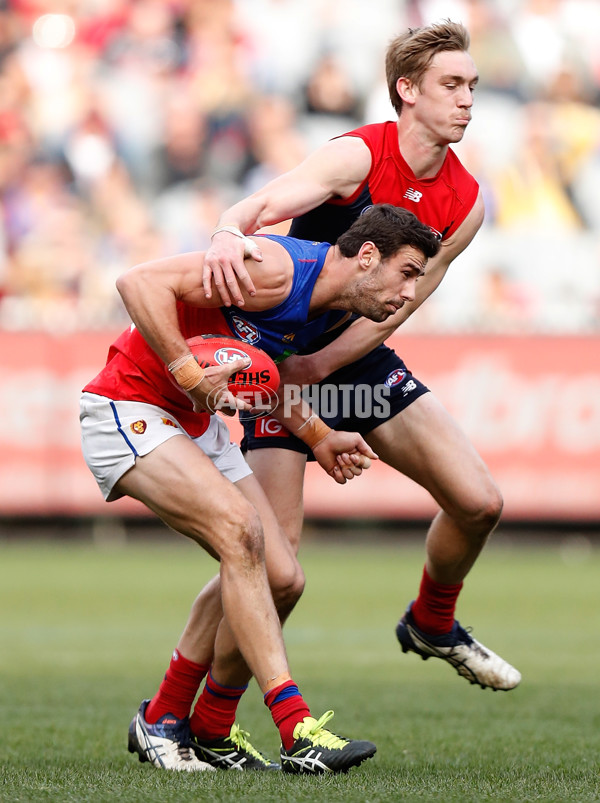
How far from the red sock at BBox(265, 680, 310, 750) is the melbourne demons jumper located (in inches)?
57.3

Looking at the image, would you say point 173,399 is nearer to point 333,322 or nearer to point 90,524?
point 333,322

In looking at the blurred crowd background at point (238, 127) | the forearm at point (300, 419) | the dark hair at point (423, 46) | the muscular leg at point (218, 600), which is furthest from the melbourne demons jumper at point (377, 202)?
the blurred crowd background at point (238, 127)

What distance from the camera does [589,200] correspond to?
1833cm

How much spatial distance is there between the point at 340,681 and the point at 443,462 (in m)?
2.38

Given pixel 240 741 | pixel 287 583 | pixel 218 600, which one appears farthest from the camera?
pixel 218 600

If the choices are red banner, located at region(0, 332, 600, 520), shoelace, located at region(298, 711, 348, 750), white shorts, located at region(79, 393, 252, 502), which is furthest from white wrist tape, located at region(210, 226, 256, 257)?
red banner, located at region(0, 332, 600, 520)

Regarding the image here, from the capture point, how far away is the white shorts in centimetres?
→ 487

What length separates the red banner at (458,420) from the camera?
51.7 feet

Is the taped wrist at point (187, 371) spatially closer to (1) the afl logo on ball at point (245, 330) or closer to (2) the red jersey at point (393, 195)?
(1) the afl logo on ball at point (245, 330)

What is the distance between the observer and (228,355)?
4.74 metres

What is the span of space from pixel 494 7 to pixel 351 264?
1555cm

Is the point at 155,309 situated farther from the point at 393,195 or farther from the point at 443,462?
the point at 443,462

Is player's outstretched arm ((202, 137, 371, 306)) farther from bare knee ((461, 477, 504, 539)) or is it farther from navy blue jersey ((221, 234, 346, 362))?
bare knee ((461, 477, 504, 539))

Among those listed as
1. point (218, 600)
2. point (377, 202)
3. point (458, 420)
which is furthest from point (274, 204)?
point (458, 420)
